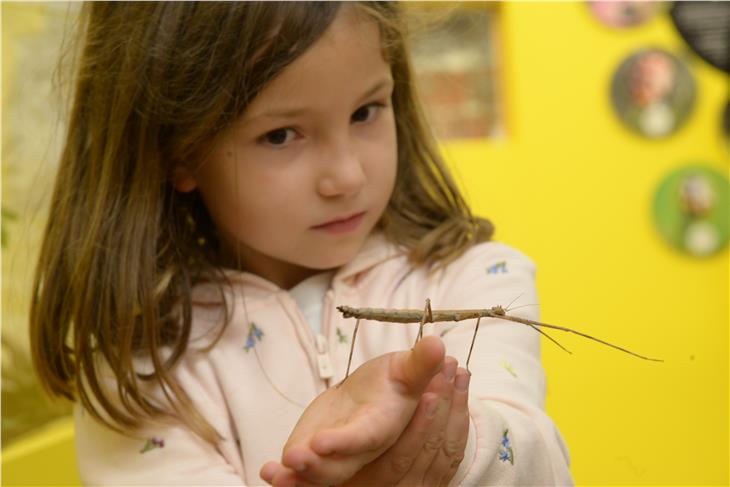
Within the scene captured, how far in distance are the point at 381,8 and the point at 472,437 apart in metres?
0.47

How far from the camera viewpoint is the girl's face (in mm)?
801

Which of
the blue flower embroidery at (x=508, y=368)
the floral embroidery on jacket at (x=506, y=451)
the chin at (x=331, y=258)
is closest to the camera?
the floral embroidery on jacket at (x=506, y=451)

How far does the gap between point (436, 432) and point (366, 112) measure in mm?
381

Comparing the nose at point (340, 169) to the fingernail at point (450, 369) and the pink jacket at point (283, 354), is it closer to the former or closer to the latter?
the pink jacket at point (283, 354)

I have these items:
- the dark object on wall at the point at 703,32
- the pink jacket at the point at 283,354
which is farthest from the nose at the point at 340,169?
the dark object on wall at the point at 703,32

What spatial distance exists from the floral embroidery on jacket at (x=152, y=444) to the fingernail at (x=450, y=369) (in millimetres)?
477

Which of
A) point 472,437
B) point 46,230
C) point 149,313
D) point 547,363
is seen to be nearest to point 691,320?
point 547,363

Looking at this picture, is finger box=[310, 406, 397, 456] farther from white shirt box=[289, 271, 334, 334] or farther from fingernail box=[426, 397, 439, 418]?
white shirt box=[289, 271, 334, 334]

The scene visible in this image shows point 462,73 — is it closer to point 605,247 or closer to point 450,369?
point 605,247

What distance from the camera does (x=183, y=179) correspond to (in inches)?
38.3

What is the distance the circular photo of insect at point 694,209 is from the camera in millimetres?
975

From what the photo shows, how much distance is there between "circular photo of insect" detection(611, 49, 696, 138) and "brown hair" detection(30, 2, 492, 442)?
294 millimetres

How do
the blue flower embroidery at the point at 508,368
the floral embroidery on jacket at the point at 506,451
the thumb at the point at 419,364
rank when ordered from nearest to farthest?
the thumb at the point at 419,364 < the floral embroidery on jacket at the point at 506,451 < the blue flower embroidery at the point at 508,368

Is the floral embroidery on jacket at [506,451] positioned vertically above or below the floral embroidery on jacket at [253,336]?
below
